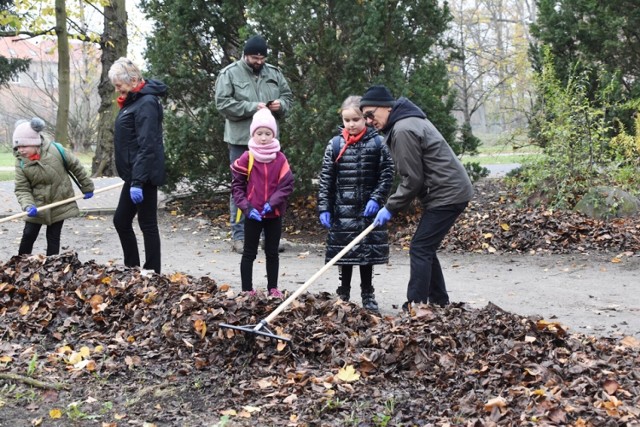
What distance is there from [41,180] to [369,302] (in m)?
3.13

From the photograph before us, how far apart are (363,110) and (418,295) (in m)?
1.34

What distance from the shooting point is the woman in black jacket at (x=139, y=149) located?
6633 millimetres

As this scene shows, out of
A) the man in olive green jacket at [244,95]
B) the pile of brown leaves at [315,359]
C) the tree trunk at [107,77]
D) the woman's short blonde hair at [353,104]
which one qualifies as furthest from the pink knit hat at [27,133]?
the tree trunk at [107,77]

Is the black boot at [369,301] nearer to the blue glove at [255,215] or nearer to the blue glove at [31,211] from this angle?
the blue glove at [255,215]

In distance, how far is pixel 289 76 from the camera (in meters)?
10.7

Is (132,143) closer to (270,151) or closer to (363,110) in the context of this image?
(270,151)

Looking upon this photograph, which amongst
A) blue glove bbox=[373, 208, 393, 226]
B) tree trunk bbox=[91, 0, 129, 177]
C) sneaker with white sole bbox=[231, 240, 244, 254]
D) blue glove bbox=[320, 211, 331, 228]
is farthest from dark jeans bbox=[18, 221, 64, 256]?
tree trunk bbox=[91, 0, 129, 177]

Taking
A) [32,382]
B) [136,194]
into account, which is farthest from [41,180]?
[32,382]

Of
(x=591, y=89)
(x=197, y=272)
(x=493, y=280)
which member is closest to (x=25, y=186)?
(x=197, y=272)

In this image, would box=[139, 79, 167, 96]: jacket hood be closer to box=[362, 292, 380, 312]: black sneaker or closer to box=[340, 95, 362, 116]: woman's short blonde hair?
box=[340, 95, 362, 116]: woman's short blonde hair

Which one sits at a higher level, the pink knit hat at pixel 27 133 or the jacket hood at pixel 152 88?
the jacket hood at pixel 152 88

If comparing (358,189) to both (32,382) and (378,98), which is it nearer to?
(378,98)

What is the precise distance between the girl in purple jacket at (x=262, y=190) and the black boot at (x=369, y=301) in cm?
68

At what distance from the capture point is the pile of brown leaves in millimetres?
4059
